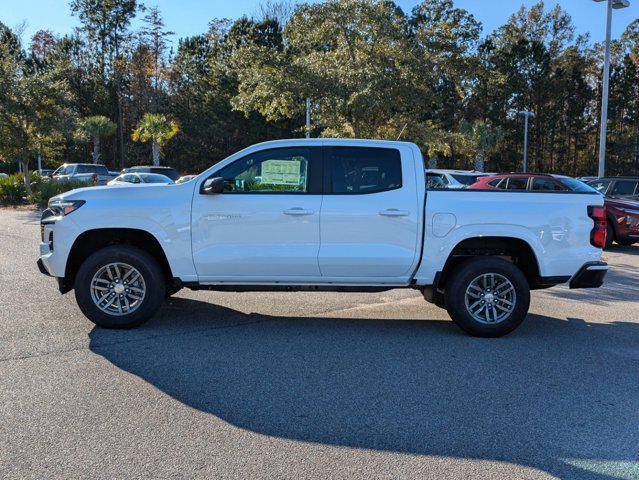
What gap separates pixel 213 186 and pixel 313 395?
248 centimetres

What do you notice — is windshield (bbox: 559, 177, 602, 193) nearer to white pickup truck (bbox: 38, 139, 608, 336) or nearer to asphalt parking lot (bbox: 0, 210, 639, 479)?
asphalt parking lot (bbox: 0, 210, 639, 479)

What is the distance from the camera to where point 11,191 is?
24.9 metres

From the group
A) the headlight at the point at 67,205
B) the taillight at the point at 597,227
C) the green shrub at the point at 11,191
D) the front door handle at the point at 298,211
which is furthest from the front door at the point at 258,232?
the green shrub at the point at 11,191

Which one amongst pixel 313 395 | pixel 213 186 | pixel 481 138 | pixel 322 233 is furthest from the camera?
pixel 481 138

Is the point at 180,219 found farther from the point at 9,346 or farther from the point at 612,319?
the point at 612,319

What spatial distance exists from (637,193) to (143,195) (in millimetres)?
12895

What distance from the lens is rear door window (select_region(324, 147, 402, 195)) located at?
5.97m

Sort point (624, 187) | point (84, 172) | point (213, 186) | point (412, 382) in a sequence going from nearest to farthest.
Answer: point (412, 382)
point (213, 186)
point (624, 187)
point (84, 172)

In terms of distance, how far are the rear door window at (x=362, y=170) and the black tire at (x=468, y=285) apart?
1208 millimetres

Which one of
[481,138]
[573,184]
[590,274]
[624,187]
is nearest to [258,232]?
[590,274]

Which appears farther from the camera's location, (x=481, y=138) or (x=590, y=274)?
(x=481, y=138)

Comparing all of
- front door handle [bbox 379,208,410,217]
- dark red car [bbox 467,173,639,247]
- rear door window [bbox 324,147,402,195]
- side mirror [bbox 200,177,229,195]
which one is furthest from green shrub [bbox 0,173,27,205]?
front door handle [bbox 379,208,410,217]

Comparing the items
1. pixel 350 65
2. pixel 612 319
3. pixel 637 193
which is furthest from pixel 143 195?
pixel 350 65

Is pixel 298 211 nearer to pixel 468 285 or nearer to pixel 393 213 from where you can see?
pixel 393 213
